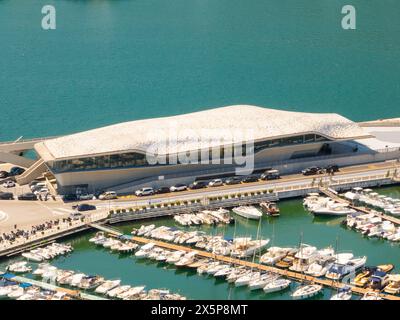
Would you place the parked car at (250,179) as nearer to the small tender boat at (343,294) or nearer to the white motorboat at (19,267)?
the small tender boat at (343,294)

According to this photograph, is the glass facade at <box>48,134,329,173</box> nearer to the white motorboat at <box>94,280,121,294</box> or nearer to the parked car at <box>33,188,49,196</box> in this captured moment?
the parked car at <box>33,188,49,196</box>

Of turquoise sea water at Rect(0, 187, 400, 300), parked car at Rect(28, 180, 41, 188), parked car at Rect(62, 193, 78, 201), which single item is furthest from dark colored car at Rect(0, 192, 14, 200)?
turquoise sea water at Rect(0, 187, 400, 300)

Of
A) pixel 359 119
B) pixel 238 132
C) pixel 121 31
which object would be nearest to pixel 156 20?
pixel 121 31

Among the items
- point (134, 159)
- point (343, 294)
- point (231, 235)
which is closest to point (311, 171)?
point (231, 235)

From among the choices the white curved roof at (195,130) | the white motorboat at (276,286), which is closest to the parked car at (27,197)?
the white curved roof at (195,130)

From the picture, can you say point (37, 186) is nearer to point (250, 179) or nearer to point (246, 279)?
point (250, 179)

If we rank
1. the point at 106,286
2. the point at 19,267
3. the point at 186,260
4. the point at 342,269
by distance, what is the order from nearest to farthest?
the point at 106,286, the point at 342,269, the point at 19,267, the point at 186,260

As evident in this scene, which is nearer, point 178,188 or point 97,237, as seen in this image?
point 97,237
